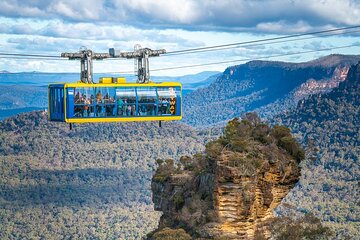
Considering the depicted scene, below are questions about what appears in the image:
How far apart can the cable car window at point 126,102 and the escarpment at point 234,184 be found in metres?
6.57

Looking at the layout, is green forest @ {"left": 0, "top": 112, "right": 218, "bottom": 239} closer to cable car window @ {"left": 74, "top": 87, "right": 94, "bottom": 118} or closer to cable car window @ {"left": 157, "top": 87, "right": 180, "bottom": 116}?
cable car window @ {"left": 157, "top": 87, "right": 180, "bottom": 116}

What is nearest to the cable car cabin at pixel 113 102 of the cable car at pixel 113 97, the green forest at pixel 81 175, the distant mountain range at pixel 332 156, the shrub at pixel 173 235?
the cable car at pixel 113 97

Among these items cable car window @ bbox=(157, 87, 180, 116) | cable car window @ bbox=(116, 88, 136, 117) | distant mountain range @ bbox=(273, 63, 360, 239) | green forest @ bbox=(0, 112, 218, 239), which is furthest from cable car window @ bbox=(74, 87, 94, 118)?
green forest @ bbox=(0, 112, 218, 239)

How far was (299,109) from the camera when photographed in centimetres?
15325

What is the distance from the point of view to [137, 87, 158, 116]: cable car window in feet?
127

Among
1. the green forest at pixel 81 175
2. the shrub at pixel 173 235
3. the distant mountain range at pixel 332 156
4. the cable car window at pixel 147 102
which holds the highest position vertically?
the cable car window at pixel 147 102

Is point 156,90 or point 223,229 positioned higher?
point 156,90

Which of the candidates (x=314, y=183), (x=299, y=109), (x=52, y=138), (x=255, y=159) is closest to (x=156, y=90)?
(x=255, y=159)

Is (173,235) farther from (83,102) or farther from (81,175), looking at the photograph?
(81,175)

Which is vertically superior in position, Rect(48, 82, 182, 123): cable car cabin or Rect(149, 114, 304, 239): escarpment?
Rect(48, 82, 182, 123): cable car cabin

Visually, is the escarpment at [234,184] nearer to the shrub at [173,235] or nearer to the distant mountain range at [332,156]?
the shrub at [173,235]

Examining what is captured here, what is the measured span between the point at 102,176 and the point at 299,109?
40.8 metres

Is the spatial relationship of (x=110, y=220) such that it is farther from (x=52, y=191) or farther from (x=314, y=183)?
(x=314, y=183)

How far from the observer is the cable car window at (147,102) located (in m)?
38.8
